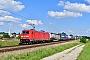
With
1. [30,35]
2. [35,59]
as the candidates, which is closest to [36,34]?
[30,35]

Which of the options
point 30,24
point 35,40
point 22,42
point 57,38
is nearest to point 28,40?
point 22,42

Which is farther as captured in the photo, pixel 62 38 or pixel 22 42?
pixel 62 38

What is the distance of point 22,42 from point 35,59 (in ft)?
90.6

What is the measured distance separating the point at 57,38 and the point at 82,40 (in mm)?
11362

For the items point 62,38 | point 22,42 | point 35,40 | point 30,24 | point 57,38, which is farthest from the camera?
point 62,38

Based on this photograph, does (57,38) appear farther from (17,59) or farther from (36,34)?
(17,59)

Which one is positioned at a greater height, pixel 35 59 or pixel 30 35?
pixel 30 35

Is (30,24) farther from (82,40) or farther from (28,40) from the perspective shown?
(82,40)

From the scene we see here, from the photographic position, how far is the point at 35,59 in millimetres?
17469

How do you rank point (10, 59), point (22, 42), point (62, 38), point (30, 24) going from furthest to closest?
1. point (62, 38)
2. point (30, 24)
3. point (22, 42)
4. point (10, 59)

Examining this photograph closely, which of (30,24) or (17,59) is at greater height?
(30,24)

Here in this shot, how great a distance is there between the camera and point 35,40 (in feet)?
163

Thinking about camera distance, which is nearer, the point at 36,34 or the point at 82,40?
the point at 36,34

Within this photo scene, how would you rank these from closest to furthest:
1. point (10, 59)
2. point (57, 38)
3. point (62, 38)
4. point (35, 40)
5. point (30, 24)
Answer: point (10, 59) → point (35, 40) → point (30, 24) → point (57, 38) → point (62, 38)
